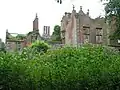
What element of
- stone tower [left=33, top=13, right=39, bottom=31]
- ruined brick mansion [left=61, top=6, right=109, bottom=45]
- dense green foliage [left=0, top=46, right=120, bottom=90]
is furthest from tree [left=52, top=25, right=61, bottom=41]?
dense green foliage [left=0, top=46, right=120, bottom=90]

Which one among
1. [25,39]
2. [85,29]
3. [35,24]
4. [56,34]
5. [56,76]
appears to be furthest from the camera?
[56,34]

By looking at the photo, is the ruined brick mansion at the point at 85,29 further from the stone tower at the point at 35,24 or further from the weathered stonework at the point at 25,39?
the weathered stonework at the point at 25,39

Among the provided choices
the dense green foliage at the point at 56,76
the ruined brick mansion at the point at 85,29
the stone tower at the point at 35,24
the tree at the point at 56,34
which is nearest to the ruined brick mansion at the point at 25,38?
the stone tower at the point at 35,24

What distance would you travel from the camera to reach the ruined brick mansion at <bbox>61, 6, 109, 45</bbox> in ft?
155

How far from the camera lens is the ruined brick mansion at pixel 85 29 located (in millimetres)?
47375

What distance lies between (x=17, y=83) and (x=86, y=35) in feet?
132

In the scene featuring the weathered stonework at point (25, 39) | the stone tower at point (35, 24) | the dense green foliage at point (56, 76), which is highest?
the stone tower at point (35, 24)

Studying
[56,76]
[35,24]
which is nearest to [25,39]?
[35,24]

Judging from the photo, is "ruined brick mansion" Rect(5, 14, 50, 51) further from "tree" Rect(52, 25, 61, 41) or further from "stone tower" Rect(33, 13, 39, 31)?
"tree" Rect(52, 25, 61, 41)

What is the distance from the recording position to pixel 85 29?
48094mm

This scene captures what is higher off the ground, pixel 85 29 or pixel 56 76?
pixel 85 29

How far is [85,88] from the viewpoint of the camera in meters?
8.85

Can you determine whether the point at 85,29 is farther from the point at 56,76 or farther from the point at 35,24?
the point at 56,76

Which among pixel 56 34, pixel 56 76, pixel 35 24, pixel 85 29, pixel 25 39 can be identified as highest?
pixel 35 24
